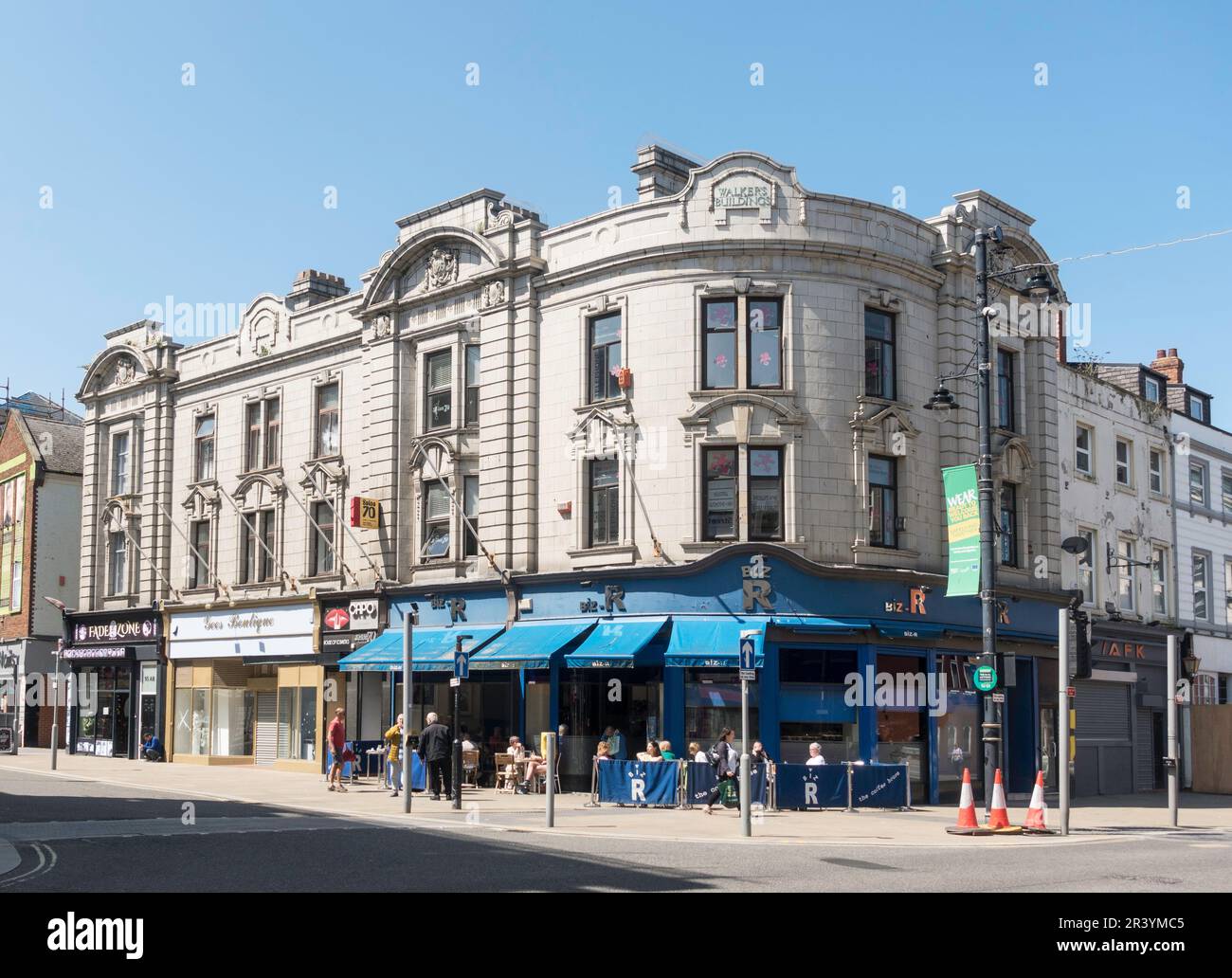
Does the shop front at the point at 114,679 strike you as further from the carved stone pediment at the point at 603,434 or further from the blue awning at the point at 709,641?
the blue awning at the point at 709,641

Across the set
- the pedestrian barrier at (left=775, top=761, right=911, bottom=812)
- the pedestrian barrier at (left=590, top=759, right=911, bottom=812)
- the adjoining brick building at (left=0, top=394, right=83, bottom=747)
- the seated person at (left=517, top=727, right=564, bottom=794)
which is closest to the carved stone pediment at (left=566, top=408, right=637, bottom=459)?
the seated person at (left=517, top=727, right=564, bottom=794)

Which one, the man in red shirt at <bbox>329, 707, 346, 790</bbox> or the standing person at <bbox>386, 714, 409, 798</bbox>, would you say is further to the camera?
the man in red shirt at <bbox>329, 707, 346, 790</bbox>

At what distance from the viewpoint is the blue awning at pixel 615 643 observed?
2822 cm

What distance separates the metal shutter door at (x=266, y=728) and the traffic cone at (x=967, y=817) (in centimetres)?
2350

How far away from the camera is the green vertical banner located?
23891 millimetres

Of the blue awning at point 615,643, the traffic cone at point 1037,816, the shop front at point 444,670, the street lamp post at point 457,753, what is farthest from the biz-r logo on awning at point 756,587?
the traffic cone at point 1037,816

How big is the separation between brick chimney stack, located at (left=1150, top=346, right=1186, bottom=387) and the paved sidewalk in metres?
14.7

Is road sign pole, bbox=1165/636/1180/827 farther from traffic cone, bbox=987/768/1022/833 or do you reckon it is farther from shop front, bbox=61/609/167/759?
shop front, bbox=61/609/167/759

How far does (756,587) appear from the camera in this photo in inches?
1117

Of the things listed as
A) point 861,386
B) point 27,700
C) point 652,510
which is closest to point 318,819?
point 652,510

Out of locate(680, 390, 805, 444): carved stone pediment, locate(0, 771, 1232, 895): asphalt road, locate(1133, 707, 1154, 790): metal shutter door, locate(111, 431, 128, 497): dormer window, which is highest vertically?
locate(111, 431, 128, 497): dormer window

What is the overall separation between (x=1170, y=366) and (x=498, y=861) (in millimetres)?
34887
